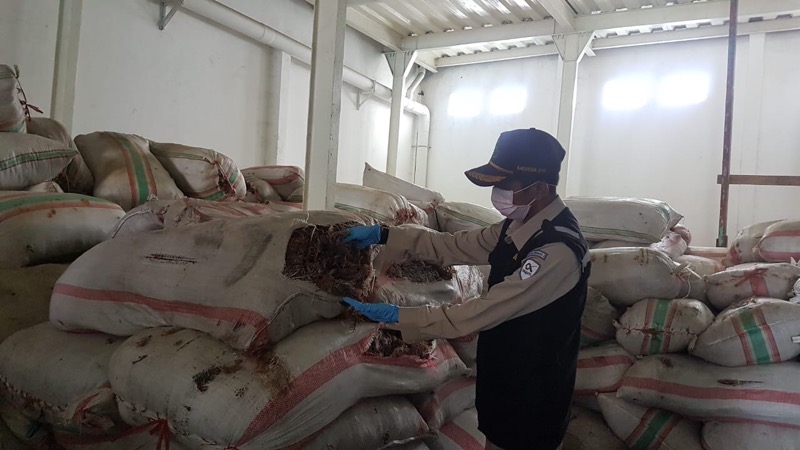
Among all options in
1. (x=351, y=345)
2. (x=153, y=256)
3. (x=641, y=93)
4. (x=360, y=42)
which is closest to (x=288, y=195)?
(x=153, y=256)

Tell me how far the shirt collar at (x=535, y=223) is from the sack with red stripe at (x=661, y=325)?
0.97 m

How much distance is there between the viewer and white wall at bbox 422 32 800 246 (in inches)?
289

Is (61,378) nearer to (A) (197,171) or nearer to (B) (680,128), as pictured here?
(A) (197,171)

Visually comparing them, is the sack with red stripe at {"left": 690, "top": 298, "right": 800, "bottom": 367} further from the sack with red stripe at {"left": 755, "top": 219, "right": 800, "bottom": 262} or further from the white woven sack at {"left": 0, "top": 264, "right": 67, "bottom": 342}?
the white woven sack at {"left": 0, "top": 264, "right": 67, "bottom": 342}

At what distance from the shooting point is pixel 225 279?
5.21 feet

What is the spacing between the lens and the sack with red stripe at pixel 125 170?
2.94m

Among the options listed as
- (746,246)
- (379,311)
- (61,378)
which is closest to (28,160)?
(61,378)

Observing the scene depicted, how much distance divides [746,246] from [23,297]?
3830mm

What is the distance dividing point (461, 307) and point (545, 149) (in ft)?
1.65

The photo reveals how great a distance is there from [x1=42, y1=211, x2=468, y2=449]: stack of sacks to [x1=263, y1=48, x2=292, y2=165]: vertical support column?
215 inches

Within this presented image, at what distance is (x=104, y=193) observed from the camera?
292 centimetres

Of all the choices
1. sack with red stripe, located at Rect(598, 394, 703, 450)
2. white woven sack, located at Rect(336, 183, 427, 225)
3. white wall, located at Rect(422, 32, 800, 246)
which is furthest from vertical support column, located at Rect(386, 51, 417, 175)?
sack with red stripe, located at Rect(598, 394, 703, 450)

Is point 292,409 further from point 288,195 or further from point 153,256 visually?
point 288,195

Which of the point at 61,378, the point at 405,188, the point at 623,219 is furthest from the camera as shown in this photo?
the point at 405,188
